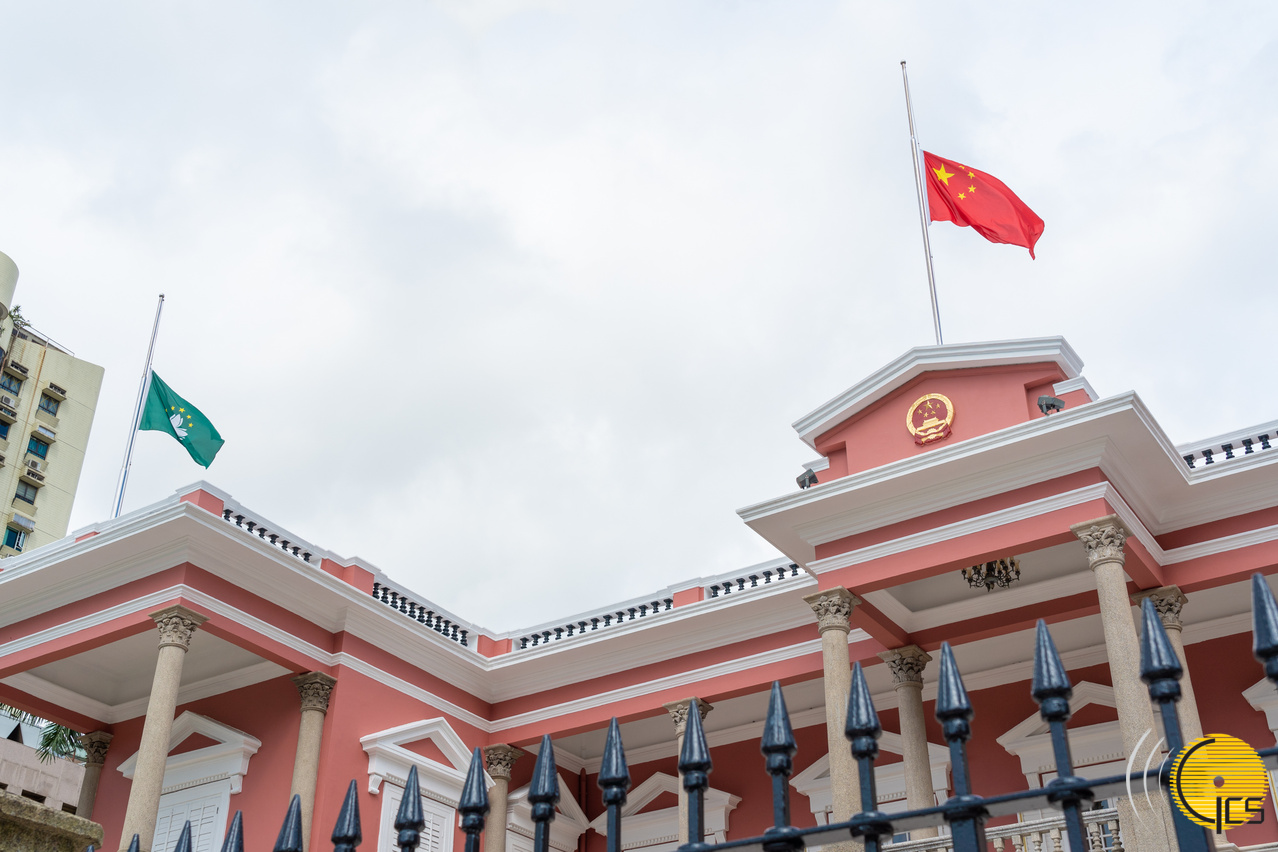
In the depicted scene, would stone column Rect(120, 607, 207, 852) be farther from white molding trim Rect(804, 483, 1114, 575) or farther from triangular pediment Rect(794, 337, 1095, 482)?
triangular pediment Rect(794, 337, 1095, 482)

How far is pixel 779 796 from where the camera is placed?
2.56 m

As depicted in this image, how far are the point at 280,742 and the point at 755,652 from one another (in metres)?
6.18

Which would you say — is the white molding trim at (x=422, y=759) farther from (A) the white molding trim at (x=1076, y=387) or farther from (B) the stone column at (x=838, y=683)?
(A) the white molding trim at (x=1076, y=387)

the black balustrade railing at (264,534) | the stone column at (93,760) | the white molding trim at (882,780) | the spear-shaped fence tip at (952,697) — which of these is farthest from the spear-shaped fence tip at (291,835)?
the stone column at (93,760)

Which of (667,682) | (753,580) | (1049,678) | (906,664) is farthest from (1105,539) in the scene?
(1049,678)

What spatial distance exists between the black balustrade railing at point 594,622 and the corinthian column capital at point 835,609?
3.21m

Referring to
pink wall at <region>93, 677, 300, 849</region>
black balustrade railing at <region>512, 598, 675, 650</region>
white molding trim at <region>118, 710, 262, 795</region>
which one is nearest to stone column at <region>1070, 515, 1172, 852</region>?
black balustrade railing at <region>512, 598, 675, 650</region>

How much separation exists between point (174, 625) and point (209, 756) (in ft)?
9.37

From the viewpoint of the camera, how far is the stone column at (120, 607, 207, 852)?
12.3 meters

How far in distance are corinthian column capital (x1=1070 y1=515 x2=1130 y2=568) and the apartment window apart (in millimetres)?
42073

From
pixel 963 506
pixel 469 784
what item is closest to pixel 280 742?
pixel 963 506

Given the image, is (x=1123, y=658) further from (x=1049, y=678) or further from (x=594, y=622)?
(x=1049, y=678)

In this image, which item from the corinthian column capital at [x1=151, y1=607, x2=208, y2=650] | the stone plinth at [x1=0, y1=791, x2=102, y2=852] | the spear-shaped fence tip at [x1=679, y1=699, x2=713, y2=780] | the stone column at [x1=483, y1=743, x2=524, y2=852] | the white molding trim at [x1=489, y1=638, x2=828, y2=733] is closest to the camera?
the spear-shaped fence tip at [x1=679, y1=699, x2=713, y2=780]

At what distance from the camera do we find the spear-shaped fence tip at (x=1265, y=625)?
7.48 feet
